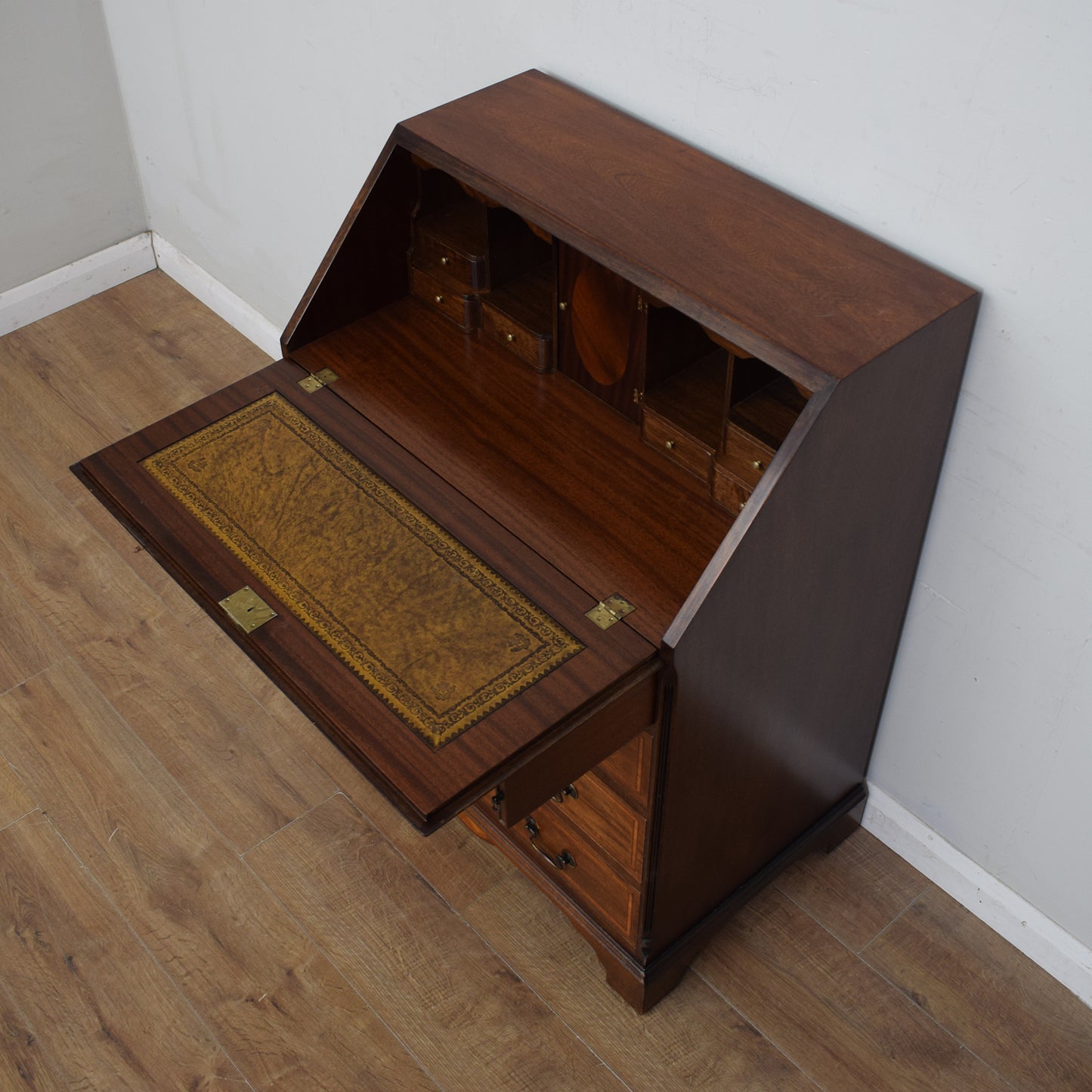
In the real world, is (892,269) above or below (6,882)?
above

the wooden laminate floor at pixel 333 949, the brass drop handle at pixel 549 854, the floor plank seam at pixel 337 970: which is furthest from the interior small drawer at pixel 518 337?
the floor plank seam at pixel 337 970

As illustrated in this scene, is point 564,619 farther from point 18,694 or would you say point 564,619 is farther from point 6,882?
point 18,694

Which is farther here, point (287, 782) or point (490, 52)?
point (287, 782)

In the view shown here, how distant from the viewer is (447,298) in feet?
6.10

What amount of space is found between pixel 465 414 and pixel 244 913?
3.12 ft

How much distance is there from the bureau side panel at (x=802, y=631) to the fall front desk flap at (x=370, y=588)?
0.14 m

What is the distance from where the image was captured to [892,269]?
4.83ft

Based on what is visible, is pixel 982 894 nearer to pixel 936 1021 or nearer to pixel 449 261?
pixel 936 1021

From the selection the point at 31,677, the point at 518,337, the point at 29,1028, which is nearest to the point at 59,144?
the point at 31,677

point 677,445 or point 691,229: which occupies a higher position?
point 691,229

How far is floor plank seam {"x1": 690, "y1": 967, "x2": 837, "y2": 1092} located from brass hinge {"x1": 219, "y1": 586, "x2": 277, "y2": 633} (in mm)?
996

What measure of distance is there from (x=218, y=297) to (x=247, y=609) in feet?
6.30

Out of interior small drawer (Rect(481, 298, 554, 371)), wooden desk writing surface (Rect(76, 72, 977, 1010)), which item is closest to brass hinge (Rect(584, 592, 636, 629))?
wooden desk writing surface (Rect(76, 72, 977, 1010))

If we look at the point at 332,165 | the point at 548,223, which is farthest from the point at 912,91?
the point at 332,165
